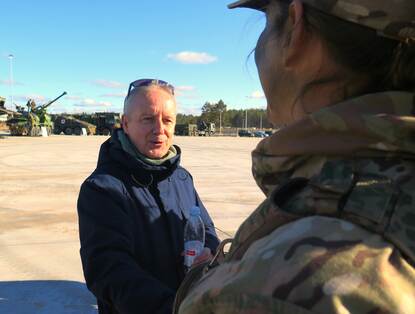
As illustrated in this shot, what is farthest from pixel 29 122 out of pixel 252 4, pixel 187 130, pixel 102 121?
pixel 252 4

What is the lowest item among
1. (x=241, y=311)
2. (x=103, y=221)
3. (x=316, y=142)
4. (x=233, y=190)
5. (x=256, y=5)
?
(x=233, y=190)

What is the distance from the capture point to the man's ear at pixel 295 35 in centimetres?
Answer: 109

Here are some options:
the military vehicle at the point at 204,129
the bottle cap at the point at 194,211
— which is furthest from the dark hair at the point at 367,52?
the military vehicle at the point at 204,129

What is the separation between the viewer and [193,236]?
2.45 metres

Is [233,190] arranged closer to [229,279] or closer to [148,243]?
[148,243]

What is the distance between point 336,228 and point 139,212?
158cm

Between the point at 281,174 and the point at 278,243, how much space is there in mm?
278

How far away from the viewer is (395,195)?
87cm

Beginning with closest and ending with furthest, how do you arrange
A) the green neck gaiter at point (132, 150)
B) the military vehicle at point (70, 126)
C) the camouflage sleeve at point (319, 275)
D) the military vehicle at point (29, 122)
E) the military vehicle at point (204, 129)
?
the camouflage sleeve at point (319, 275), the green neck gaiter at point (132, 150), the military vehicle at point (29, 122), the military vehicle at point (70, 126), the military vehicle at point (204, 129)

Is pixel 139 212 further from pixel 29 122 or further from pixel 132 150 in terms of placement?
pixel 29 122

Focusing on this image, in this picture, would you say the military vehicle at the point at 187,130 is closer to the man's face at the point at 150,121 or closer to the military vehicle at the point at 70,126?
the military vehicle at the point at 70,126

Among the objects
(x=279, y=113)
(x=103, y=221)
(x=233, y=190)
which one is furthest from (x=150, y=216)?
(x=233, y=190)

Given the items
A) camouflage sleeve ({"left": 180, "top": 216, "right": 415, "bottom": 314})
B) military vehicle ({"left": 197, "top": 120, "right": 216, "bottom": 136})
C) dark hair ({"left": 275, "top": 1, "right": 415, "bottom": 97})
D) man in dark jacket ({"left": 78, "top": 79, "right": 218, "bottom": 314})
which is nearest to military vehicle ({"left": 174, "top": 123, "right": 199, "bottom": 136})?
military vehicle ({"left": 197, "top": 120, "right": 216, "bottom": 136})

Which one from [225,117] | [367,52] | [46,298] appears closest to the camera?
Answer: [367,52]
